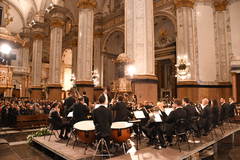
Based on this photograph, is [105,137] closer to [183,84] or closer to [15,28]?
[183,84]

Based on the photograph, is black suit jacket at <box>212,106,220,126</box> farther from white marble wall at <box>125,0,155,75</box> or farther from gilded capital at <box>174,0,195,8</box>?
gilded capital at <box>174,0,195,8</box>

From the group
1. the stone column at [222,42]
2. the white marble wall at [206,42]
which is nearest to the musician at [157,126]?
the white marble wall at [206,42]

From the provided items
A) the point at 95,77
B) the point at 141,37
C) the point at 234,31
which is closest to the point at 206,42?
the point at 234,31

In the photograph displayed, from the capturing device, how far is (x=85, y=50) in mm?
12992

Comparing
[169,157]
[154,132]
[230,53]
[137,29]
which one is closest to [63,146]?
[154,132]

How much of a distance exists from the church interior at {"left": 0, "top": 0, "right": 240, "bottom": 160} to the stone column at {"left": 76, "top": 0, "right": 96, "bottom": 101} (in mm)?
69

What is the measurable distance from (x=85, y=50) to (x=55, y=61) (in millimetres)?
5227

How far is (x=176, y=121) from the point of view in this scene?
4.93 m

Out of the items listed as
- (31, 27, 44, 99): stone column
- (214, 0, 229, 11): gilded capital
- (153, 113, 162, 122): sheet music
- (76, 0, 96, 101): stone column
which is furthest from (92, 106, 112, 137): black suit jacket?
(31, 27, 44, 99): stone column

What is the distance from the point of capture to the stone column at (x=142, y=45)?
7.20 meters

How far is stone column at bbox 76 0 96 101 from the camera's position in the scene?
41.7ft

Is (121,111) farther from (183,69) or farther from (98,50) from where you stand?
(98,50)

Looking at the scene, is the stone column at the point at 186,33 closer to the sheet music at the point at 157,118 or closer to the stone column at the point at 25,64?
the sheet music at the point at 157,118

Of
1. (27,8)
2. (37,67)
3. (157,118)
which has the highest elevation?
(27,8)
